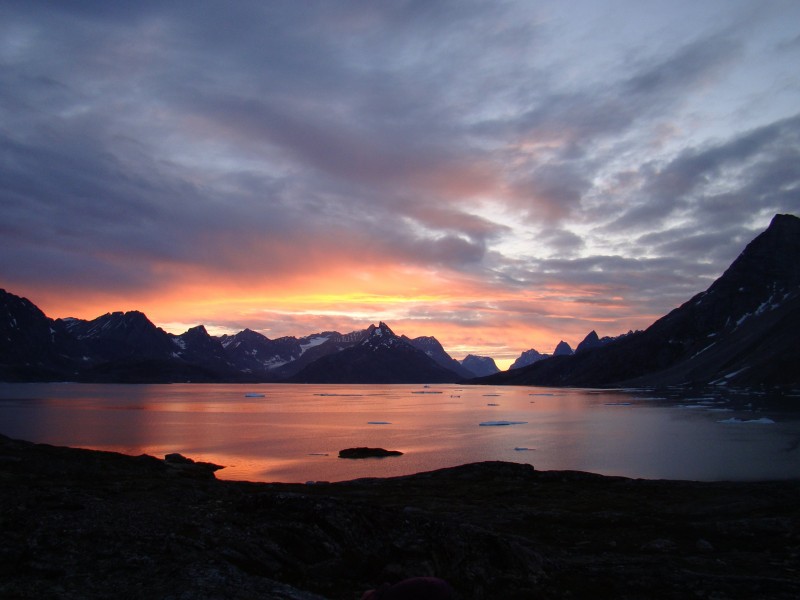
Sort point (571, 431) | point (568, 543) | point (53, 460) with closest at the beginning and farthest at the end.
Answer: point (568, 543) < point (53, 460) < point (571, 431)

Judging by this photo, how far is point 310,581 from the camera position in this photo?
14.9m

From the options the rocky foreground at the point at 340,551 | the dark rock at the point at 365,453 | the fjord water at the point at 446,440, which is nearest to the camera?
the rocky foreground at the point at 340,551

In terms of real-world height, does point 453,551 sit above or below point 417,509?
above

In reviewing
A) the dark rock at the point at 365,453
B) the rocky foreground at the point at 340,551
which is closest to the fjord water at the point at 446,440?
the dark rock at the point at 365,453

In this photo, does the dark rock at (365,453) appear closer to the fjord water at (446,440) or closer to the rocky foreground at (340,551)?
the fjord water at (446,440)

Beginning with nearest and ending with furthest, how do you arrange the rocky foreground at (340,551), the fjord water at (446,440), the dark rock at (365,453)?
the rocky foreground at (340,551)
the fjord water at (446,440)
the dark rock at (365,453)

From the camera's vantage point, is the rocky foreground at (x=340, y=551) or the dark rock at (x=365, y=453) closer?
the rocky foreground at (x=340, y=551)

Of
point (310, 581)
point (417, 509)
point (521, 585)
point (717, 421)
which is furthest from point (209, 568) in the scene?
point (717, 421)

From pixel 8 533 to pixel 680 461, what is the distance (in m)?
57.6

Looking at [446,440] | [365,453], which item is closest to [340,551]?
[365,453]

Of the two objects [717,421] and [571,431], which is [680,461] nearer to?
[571,431]

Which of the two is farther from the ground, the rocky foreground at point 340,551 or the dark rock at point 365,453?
the rocky foreground at point 340,551

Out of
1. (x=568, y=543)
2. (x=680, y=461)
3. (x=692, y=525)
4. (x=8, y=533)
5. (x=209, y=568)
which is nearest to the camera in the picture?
(x=209, y=568)

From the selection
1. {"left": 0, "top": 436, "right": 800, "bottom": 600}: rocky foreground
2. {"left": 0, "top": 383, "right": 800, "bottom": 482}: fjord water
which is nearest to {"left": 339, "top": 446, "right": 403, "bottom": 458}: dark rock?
{"left": 0, "top": 383, "right": 800, "bottom": 482}: fjord water
